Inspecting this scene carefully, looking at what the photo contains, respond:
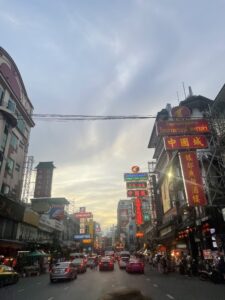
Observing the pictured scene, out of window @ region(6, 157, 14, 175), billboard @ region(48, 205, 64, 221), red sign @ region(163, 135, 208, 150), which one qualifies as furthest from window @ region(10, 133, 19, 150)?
red sign @ region(163, 135, 208, 150)

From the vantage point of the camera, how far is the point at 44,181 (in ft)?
149

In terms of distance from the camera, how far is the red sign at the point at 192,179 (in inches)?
822

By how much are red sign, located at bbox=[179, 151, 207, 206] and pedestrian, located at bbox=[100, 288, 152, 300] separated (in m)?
18.8

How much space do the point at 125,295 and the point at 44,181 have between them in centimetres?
4433

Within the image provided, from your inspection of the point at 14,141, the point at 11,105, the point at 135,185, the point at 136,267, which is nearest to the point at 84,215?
the point at 135,185

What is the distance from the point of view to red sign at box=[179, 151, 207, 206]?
2087 cm

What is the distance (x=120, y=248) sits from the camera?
128000 millimetres

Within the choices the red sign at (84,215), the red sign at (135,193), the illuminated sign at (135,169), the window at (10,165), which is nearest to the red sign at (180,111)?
the red sign at (135,193)

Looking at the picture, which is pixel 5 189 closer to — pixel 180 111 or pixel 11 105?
pixel 11 105

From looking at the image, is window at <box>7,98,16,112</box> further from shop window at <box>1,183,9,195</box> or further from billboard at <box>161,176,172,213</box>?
billboard at <box>161,176,172,213</box>

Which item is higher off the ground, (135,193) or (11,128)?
(11,128)

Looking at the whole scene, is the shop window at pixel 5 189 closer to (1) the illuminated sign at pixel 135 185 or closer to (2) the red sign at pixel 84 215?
(1) the illuminated sign at pixel 135 185

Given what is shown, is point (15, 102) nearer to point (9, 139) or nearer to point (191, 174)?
point (9, 139)

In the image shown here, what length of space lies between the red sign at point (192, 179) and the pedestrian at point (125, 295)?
61.8 feet
